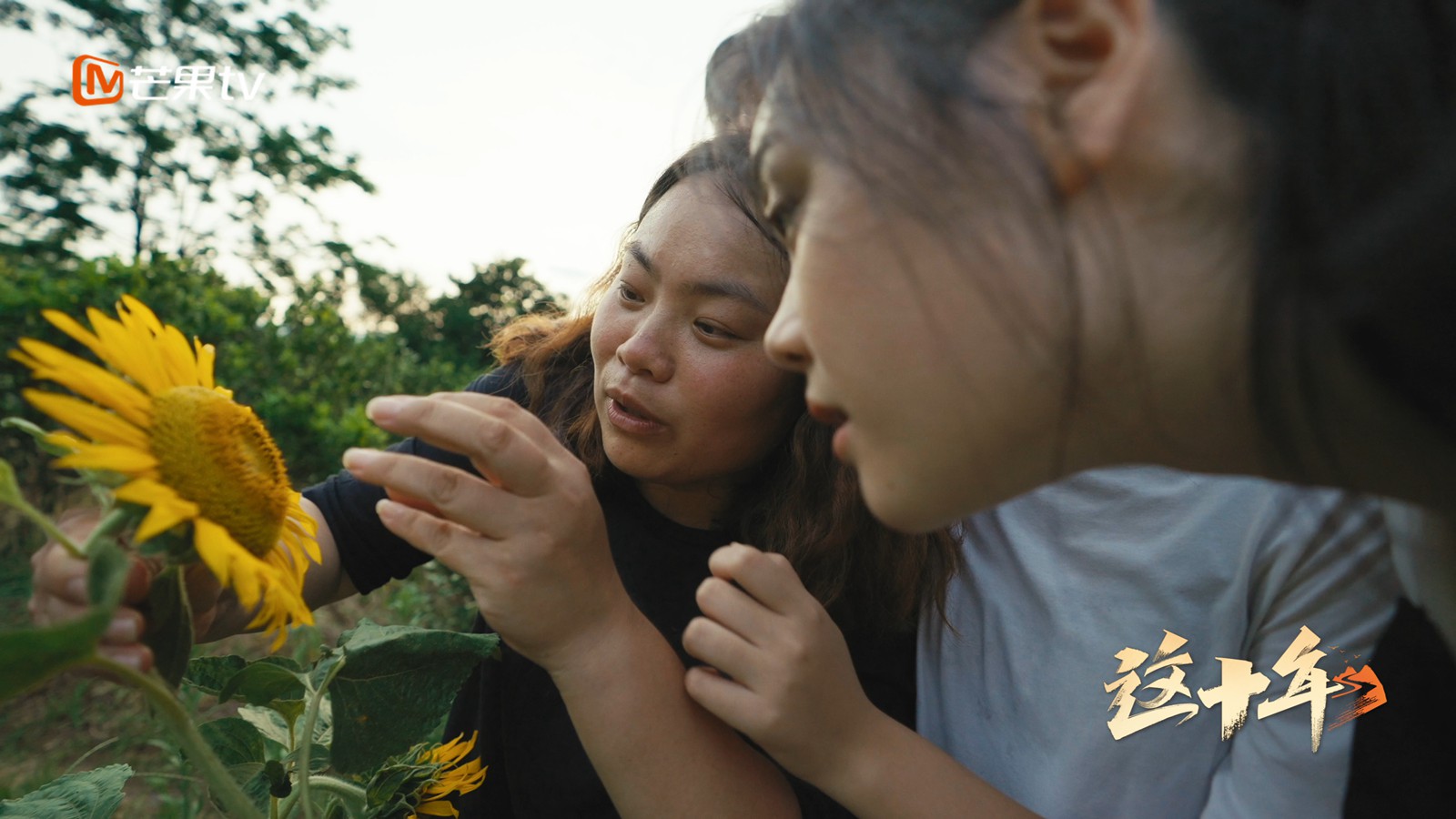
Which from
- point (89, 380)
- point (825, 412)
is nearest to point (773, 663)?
point (825, 412)

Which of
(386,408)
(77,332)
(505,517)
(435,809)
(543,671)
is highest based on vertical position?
(77,332)

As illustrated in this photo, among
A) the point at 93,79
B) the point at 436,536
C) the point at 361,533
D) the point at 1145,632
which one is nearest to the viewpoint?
the point at 436,536

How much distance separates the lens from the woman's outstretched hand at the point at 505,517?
2.60 ft

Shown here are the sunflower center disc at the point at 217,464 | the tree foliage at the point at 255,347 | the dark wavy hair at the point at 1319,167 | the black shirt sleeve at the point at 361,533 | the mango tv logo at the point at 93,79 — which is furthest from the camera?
the mango tv logo at the point at 93,79

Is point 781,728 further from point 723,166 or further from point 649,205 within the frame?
point 649,205

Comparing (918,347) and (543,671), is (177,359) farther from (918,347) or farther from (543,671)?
(543,671)

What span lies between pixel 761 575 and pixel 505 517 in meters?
0.26

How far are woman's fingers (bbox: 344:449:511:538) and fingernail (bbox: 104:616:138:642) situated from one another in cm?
27

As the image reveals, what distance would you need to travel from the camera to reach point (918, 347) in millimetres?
583

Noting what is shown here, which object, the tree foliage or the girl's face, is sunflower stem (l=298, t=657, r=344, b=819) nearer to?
the girl's face

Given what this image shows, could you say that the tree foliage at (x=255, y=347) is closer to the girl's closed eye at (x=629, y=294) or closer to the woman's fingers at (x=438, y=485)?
the girl's closed eye at (x=629, y=294)

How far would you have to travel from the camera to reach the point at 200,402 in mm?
616

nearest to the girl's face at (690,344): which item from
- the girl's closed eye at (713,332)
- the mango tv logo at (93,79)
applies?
the girl's closed eye at (713,332)

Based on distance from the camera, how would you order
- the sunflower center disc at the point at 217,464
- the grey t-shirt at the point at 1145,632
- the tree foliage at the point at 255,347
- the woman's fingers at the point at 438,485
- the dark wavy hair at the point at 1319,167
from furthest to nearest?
the tree foliage at the point at 255,347
the grey t-shirt at the point at 1145,632
the woman's fingers at the point at 438,485
the sunflower center disc at the point at 217,464
the dark wavy hair at the point at 1319,167
